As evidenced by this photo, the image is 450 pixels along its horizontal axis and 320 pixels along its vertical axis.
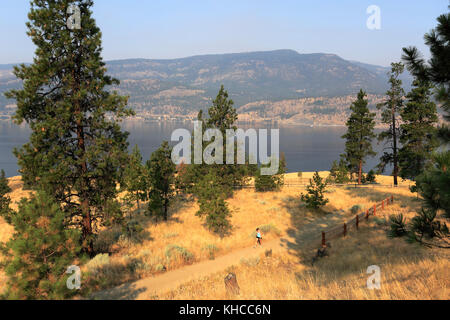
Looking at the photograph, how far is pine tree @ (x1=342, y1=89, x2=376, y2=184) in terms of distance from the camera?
1566 inches

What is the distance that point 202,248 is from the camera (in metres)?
17.0

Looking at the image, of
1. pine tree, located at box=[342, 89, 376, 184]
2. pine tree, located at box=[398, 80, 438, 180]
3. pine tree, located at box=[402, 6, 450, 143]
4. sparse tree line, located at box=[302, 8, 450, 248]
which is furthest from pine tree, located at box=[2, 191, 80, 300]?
pine tree, located at box=[342, 89, 376, 184]

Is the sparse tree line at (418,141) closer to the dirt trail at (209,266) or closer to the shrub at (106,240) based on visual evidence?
the dirt trail at (209,266)

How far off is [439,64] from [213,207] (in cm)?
1561

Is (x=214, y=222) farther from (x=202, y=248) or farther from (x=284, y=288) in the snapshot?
(x=284, y=288)

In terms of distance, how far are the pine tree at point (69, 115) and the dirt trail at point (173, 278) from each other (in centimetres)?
306

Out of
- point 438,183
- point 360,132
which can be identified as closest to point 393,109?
point 360,132

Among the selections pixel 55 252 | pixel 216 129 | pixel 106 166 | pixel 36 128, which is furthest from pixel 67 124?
pixel 216 129

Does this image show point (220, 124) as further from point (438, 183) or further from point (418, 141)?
point (438, 183)

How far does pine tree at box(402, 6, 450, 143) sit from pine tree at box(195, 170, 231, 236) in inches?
572

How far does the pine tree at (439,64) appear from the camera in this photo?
793cm
